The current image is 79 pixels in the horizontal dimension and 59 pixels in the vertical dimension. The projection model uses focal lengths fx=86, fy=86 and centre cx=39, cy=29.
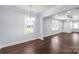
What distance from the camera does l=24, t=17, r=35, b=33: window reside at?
1.59 metres

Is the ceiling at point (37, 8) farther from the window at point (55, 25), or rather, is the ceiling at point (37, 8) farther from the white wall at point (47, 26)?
the window at point (55, 25)

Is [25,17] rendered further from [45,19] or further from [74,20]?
[74,20]

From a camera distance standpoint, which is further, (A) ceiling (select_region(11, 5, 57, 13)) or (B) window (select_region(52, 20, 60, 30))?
(B) window (select_region(52, 20, 60, 30))

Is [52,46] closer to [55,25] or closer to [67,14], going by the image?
[55,25]

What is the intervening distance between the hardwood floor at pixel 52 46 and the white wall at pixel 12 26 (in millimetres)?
137

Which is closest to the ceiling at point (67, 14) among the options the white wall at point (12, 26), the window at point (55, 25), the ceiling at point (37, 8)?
the window at point (55, 25)

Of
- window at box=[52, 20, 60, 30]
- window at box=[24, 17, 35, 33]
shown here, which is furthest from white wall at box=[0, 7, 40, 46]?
window at box=[52, 20, 60, 30]

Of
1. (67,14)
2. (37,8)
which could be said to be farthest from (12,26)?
(67,14)

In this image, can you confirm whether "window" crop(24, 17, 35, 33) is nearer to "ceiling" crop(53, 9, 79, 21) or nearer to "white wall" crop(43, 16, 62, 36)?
"white wall" crop(43, 16, 62, 36)

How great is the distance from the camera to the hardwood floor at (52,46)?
4.96 ft

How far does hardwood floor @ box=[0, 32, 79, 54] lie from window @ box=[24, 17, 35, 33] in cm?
23

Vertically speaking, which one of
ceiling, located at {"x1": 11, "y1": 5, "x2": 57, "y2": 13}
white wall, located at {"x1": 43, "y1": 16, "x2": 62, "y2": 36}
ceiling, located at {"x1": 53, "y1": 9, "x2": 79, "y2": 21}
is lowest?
white wall, located at {"x1": 43, "y1": 16, "x2": 62, "y2": 36}

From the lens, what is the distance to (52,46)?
1606 mm
